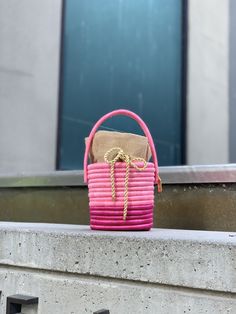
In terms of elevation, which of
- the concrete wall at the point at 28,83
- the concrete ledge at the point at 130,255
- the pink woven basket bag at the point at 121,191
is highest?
the concrete wall at the point at 28,83

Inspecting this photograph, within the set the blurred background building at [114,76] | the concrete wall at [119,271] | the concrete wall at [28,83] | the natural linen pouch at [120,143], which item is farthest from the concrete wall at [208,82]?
the concrete wall at [119,271]

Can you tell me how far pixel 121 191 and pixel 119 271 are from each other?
269 mm

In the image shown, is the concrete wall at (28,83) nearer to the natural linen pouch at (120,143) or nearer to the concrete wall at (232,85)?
the natural linen pouch at (120,143)

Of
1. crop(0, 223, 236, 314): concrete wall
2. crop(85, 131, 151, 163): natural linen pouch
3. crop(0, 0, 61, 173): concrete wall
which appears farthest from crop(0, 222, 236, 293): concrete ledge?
crop(0, 0, 61, 173): concrete wall

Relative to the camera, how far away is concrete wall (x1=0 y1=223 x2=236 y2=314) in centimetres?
142

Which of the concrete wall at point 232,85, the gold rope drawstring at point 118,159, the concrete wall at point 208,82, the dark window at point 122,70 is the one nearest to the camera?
the gold rope drawstring at point 118,159

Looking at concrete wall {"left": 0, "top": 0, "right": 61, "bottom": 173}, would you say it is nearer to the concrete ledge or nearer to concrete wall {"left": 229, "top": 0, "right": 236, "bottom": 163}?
the concrete ledge

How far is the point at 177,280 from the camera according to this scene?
1464 millimetres

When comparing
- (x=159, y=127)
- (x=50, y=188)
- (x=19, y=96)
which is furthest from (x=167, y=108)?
(x=50, y=188)

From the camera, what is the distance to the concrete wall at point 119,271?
1.42m

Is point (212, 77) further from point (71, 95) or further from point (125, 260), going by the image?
point (125, 260)

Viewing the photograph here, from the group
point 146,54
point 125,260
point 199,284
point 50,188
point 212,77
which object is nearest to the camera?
point 199,284

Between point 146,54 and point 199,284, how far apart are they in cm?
310

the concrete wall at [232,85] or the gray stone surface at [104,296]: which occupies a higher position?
the concrete wall at [232,85]
